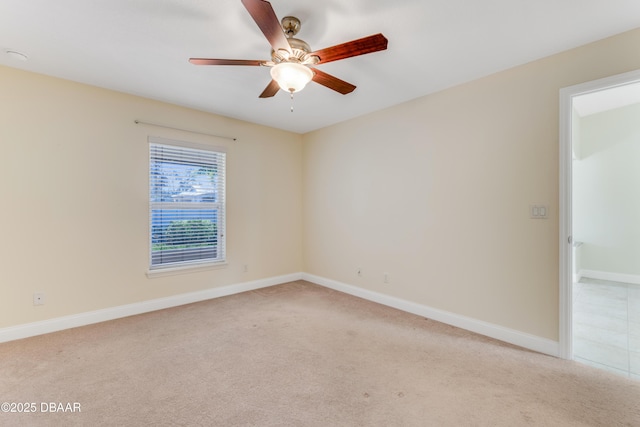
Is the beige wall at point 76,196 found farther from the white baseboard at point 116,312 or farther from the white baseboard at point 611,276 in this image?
the white baseboard at point 611,276

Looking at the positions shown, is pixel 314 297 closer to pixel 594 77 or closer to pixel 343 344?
pixel 343 344

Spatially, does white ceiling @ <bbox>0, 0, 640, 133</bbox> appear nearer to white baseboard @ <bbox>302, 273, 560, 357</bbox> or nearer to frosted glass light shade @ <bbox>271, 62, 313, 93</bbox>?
frosted glass light shade @ <bbox>271, 62, 313, 93</bbox>

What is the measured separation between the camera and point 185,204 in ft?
12.1

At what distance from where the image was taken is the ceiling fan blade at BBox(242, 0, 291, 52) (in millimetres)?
1366

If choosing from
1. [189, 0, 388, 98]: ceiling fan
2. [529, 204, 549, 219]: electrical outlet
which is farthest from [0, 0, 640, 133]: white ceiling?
[529, 204, 549, 219]: electrical outlet

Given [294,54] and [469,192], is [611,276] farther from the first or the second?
[294,54]

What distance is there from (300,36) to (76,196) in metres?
2.88

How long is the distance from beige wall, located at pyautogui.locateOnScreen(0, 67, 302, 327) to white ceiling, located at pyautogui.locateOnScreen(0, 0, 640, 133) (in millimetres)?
308

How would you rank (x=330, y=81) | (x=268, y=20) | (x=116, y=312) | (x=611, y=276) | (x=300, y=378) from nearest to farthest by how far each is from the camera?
1. (x=268, y=20)
2. (x=300, y=378)
3. (x=330, y=81)
4. (x=116, y=312)
5. (x=611, y=276)

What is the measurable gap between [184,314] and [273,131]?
3.01 meters

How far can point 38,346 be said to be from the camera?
98.6 inches

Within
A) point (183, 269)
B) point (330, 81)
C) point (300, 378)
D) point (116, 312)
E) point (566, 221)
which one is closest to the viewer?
point (300, 378)

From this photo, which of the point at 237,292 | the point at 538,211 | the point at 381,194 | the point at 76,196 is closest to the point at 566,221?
the point at 538,211

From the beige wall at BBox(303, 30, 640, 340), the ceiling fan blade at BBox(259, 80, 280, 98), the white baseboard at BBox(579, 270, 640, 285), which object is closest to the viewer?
the ceiling fan blade at BBox(259, 80, 280, 98)
